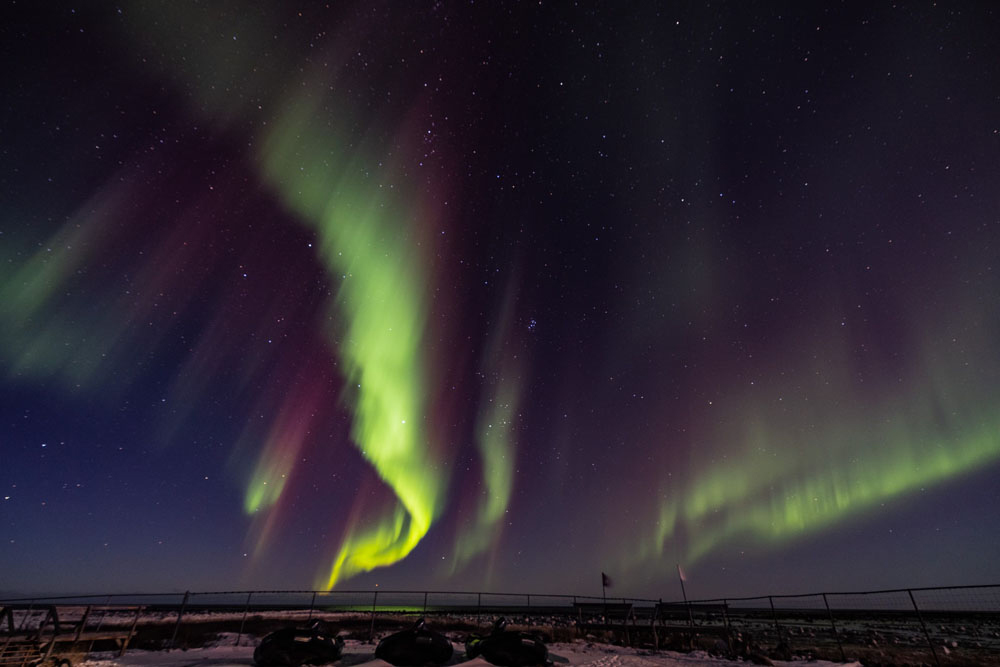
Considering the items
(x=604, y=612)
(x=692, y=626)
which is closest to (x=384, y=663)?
(x=692, y=626)

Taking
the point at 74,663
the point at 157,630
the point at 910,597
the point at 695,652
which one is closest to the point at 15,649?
the point at 74,663

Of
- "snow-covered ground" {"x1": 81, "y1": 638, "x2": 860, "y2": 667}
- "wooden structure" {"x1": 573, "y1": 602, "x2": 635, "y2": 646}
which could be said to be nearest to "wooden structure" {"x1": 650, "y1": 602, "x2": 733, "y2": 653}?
"snow-covered ground" {"x1": 81, "y1": 638, "x2": 860, "y2": 667}

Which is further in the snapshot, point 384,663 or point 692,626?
point 692,626

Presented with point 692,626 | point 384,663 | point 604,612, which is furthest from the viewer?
point 604,612

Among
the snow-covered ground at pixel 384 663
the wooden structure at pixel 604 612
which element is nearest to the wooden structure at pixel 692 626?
the snow-covered ground at pixel 384 663

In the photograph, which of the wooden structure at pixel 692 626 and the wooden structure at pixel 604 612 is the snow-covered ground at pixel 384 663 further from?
the wooden structure at pixel 604 612

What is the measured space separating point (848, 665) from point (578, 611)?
71.1 ft

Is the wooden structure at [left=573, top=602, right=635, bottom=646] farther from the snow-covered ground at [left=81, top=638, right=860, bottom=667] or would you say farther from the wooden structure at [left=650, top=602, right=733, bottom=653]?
the snow-covered ground at [left=81, top=638, right=860, bottom=667]

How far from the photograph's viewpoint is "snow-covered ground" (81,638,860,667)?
59.1 feet

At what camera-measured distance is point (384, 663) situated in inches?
694

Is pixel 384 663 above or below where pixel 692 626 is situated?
below

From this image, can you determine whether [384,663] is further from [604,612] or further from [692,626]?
[604,612]

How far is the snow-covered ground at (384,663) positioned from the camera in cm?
1802

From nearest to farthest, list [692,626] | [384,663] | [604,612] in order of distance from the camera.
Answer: [384,663] → [692,626] → [604,612]
